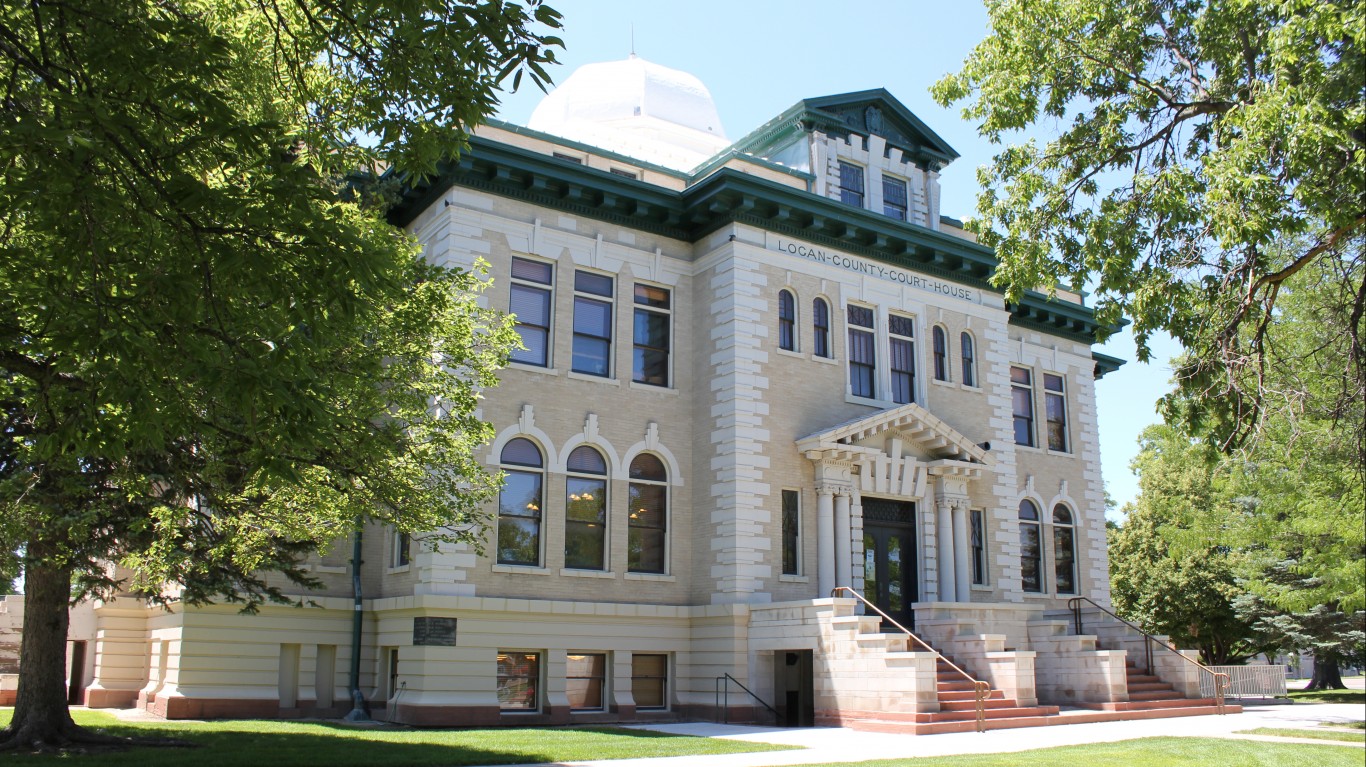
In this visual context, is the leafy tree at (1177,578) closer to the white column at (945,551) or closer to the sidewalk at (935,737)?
the white column at (945,551)

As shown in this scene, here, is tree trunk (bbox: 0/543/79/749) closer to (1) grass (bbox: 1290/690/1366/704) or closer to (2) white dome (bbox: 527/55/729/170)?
(2) white dome (bbox: 527/55/729/170)

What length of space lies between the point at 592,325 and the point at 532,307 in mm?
1383

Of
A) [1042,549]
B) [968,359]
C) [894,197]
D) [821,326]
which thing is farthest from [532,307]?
[1042,549]

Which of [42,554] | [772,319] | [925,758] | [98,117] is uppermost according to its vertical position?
[772,319]

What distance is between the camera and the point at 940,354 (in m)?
27.9

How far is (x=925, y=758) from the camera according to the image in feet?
47.0

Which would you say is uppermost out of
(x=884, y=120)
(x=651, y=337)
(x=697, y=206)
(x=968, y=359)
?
(x=884, y=120)

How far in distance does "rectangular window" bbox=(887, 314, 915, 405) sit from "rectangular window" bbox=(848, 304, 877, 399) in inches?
20.7

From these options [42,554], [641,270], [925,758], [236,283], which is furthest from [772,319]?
[236,283]

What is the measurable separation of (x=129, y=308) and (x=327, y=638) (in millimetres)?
15322

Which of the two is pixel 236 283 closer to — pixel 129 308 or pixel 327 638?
pixel 129 308

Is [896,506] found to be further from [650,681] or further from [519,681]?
[519,681]

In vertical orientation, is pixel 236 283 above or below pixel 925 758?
above

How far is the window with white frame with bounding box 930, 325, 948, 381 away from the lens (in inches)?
1095
